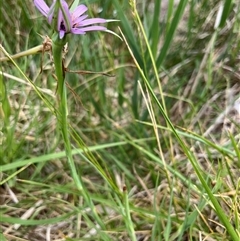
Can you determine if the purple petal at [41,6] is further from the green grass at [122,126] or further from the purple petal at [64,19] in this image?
the green grass at [122,126]

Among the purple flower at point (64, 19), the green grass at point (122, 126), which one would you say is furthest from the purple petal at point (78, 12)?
the green grass at point (122, 126)

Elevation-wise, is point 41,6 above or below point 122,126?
above

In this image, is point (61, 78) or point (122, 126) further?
point (122, 126)

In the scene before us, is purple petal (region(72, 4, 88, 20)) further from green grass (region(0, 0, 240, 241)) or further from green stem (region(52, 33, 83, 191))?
green grass (region(0, 0, 240, 241))

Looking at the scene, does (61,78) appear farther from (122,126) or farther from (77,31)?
(122,126)

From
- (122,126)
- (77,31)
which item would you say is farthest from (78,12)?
(122,126)

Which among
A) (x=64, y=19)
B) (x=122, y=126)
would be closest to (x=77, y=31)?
(x=64, y=19)

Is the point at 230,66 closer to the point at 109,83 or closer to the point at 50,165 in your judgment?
the point at 109,83

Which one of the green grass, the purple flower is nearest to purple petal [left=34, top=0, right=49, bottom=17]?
the purple flower

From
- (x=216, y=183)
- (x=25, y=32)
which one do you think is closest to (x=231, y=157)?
(x=216, y=183)
